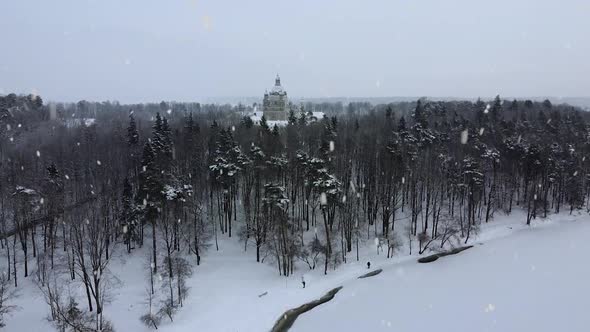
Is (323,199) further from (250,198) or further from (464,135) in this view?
(464,135)

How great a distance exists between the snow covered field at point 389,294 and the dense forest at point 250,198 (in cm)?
124

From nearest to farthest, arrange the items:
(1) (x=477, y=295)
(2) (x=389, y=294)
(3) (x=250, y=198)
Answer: (1) (x=477, y=295)
(2) (x=389, y=294)
(3) (x=250, y=198)

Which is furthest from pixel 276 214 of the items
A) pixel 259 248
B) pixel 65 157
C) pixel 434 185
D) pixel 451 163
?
pixel 65 157

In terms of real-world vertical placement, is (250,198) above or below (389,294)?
above

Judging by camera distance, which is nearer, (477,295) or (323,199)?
(477,295)

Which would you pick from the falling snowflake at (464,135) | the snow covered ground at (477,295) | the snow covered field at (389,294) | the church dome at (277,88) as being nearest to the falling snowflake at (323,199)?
the snow covered field at (389,294)

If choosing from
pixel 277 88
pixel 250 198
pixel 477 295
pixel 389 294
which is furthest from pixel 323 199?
pixel 277 88

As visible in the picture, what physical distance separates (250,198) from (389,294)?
19250 mm

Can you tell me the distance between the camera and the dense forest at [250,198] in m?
31.7

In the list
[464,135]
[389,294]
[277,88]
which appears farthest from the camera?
[277,88]

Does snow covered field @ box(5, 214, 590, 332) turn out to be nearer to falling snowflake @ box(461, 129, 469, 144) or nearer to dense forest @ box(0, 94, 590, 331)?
dense forest @ box(0, 94, 590, 331)

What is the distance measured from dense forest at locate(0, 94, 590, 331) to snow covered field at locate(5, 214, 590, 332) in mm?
1238

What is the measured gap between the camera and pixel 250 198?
4312 centimetres

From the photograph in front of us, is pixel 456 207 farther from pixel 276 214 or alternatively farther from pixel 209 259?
pixel 209 259
